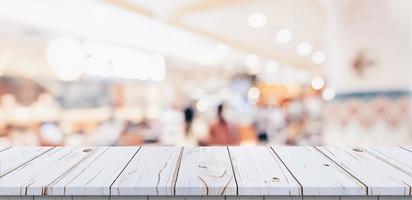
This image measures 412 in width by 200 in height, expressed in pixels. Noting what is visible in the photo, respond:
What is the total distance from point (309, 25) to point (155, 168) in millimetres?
6123

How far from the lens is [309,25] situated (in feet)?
21.5

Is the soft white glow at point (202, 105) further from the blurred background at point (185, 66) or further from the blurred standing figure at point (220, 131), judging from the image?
the blurred standing figure at point (220, 131)

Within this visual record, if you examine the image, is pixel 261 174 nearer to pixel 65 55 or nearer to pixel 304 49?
pixel 65 55

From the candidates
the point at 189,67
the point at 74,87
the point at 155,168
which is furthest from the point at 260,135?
the point at 155,168

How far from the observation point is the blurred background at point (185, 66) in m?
3.33

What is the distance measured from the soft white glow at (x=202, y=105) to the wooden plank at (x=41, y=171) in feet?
31.3

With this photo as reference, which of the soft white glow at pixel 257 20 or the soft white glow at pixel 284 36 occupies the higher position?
the soft white glow at pixel 257 20

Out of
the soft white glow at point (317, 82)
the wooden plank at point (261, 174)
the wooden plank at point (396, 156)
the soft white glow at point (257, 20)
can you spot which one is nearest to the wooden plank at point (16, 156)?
the wooden plank at point (261, 174)

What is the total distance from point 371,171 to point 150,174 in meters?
0.44

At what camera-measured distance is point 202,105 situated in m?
11.1

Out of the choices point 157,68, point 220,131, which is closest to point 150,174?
point 220,131

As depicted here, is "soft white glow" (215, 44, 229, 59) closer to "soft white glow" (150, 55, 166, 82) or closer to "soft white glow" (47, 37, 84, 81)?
"soft white glow" (150, 55, 166, 82)

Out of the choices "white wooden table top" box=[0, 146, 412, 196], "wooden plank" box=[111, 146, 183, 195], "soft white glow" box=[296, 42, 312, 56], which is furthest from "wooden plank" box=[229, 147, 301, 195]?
"soft white glow" box=[296, 42, 312, 56]

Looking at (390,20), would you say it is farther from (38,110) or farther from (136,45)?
(38,110)
